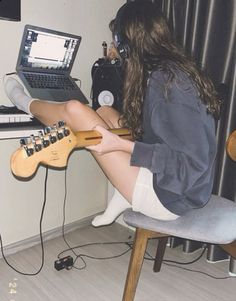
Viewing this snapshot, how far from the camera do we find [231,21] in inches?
57.7

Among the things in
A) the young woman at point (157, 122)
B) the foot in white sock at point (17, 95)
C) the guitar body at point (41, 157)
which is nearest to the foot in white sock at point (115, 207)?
the young woman at point (157, 122)

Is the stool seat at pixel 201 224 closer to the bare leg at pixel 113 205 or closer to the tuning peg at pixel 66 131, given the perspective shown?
the bare leg at pixel 113 205

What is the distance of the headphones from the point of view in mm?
1080

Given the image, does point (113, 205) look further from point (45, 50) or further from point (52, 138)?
point (45, 50)

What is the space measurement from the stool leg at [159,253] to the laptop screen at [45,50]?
0.99m

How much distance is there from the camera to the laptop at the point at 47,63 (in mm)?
1441

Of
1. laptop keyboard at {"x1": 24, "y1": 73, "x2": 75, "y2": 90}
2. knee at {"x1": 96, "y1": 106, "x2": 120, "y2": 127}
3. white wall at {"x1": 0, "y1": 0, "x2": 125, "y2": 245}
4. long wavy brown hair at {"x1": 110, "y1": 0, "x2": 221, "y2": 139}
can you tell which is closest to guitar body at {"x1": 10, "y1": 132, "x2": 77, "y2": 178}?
long wavy brown hair at {"x1": 110, "y1": 0, "x2": 221, "y2": 139}

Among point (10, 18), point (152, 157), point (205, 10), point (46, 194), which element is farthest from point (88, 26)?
point (152, 157)

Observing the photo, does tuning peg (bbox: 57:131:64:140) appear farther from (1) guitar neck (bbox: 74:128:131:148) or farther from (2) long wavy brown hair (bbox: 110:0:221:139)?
(2) long wavy brown hair (bbox: 110:0:221:139)

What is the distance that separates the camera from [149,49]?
1059 mm

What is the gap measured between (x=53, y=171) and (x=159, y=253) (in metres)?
0.73

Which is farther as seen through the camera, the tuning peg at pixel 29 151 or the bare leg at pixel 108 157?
the bare leg at pixel 108 157

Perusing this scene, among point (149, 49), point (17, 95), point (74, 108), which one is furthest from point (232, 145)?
point (17, 95)

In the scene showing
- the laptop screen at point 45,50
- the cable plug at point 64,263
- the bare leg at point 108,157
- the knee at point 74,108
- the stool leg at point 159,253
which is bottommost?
the cable plug at point 64,263
